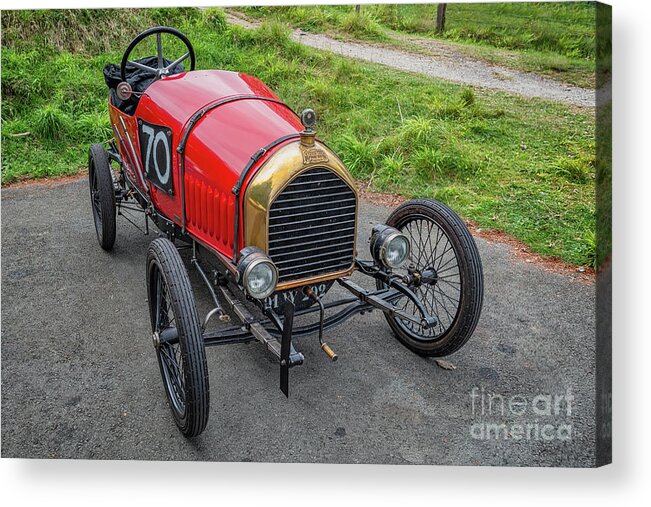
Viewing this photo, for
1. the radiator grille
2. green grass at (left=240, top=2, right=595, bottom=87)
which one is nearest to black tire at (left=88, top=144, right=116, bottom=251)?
green grass at (left=240, top=2, right=595, bottom=87)

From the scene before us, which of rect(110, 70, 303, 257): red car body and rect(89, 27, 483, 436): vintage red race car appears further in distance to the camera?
rect(110, 70, 303, 257): red car body

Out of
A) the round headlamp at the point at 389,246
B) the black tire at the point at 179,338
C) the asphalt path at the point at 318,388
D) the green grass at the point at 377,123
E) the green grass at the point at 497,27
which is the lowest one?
the asphalt path at the point at 318,388

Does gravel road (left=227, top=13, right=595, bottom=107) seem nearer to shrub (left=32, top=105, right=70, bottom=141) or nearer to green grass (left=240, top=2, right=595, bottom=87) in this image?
green grass (left=240, top=2, right=595, bottom=87)

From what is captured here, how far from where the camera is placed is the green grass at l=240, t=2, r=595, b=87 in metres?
3.15

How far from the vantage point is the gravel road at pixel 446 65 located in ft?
13.0

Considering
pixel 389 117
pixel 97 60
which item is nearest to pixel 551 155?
pixel 389 117

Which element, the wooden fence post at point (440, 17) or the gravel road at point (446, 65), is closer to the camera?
the wooden fence post at point (440, 17)

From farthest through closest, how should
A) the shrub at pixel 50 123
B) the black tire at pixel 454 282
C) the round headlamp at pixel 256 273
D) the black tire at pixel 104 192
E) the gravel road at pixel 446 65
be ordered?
1. the shrub at pixel 50 123
2. the black tire at pixel 104 192
3. the gravel road at pixel 446 65
4. the black tire at pixel 454 282
5. the round headlamp at pixel 256 273

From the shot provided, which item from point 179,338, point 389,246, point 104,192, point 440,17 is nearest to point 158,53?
point 104,192

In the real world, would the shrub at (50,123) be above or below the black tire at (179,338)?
above

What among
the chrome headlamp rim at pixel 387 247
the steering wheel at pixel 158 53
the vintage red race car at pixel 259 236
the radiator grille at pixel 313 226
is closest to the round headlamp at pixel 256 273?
the vintage red race car at pixel 259 236

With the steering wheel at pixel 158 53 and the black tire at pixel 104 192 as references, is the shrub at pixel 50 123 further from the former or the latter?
the steering wheel at pixel 158 53

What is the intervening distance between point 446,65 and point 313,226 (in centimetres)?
238

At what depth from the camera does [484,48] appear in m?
3.90
